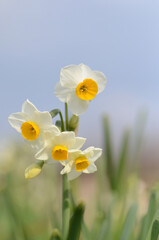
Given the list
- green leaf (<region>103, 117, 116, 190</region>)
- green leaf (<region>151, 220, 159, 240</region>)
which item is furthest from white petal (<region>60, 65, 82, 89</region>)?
green leaf (<region>103, 117, 116, 190</region>)

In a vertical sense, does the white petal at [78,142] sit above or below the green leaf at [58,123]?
below

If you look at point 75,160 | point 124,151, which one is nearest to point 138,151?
point 124,151

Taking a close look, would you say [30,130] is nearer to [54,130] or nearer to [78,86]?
[54,130]

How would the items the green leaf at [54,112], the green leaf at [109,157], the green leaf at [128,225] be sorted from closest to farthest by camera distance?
the green leaf at [54,112], the green leaf at [128,225], the green leaf at [109,157]

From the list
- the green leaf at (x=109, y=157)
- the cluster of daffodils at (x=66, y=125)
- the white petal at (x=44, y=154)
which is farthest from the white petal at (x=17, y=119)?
the green leaf at (x=109, y=157)

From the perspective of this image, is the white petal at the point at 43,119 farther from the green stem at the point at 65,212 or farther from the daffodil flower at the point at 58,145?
the green stem at the point at 65,212

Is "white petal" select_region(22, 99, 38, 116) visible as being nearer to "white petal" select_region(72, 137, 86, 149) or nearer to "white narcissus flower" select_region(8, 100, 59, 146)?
"white narcissus flower" select_region(8, 100, 59, 146)
